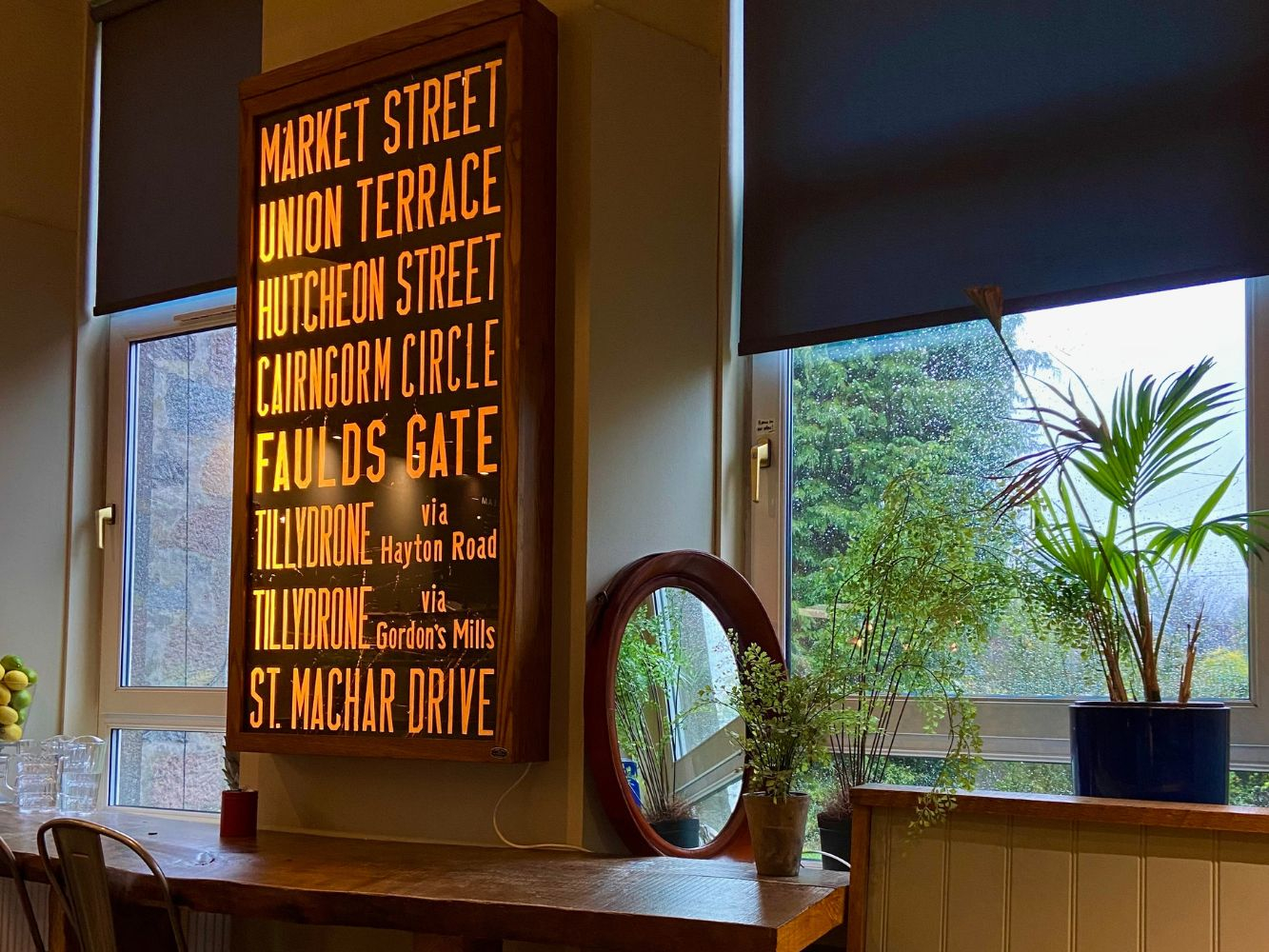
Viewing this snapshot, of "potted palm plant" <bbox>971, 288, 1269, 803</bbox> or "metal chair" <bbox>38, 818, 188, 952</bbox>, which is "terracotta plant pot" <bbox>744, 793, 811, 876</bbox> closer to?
"potted palm plant" <bbox>971, 288, 1269, 803</bbox>

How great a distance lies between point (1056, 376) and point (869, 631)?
1.92 ft

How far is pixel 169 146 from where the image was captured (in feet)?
12.1

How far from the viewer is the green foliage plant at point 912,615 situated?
2.24 meters

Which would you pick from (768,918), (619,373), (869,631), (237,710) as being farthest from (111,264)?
(768,918)

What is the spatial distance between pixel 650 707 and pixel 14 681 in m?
1.84

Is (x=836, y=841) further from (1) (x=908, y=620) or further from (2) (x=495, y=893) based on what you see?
(2) (x=495, y=893)

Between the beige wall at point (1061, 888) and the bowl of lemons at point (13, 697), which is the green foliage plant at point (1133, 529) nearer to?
the beige wall at point (1061, 888)

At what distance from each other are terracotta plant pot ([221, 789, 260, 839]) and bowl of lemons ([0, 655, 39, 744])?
100 centimetres

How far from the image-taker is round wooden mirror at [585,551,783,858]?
2.42 m

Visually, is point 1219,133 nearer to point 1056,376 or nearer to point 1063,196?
point 1063,196

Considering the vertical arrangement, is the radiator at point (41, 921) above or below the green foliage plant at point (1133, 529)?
below

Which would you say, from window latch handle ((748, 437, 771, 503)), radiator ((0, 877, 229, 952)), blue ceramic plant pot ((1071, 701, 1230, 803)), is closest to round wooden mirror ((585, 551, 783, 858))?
window latch handle ((748, 437, 771, 503))

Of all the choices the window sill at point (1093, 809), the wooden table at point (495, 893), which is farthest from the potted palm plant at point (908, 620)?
the wooden table at point (495, 893)

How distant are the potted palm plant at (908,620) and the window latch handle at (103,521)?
221 cm
